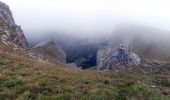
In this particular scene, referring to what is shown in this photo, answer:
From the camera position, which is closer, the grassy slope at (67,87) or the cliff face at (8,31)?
the grassy slope at (67,87)

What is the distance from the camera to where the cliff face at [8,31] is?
53.5 meters

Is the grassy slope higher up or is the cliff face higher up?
the cliff face

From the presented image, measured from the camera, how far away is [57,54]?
10300cm

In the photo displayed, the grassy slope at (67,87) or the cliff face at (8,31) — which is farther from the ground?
the cliff face at (8,31)

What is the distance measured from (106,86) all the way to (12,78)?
7.19 metres

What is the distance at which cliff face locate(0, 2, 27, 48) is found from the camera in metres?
53.5

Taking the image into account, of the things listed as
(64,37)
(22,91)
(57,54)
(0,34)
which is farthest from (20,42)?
(64,37)

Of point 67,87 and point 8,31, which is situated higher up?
point 8,31

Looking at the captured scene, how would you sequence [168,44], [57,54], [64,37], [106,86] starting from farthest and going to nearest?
[64,37], [57,54], [168,44], [106,86]

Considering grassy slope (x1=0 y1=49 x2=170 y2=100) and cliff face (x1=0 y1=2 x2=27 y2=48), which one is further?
cliff face (x1=0 y1=2 x2=27 y2=48)

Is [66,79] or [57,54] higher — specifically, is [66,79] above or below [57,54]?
below

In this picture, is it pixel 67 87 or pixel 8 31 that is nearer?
pixel 67 87

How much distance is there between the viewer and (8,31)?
5638 centimetres

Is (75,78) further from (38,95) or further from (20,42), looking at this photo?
(20,42)
